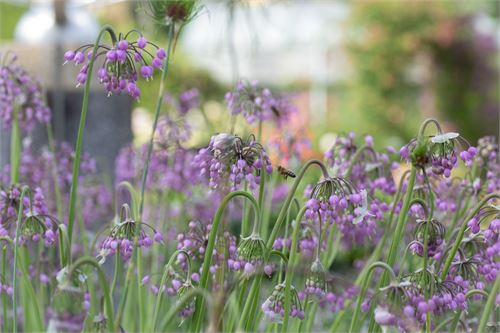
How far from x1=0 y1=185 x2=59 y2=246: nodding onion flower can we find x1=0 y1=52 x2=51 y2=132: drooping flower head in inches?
23.4

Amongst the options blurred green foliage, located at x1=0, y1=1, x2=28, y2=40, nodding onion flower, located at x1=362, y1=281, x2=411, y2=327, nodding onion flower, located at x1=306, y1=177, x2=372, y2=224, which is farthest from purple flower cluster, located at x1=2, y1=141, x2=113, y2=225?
blurred green foliage, located at x1=0, y1=1, x2=28, y2=40

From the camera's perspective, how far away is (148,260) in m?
3.97

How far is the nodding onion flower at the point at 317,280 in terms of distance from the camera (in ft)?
6.83

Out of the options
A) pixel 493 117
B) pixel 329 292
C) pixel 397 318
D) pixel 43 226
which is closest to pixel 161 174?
pixel 329 292

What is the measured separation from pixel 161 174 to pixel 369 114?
468 inches

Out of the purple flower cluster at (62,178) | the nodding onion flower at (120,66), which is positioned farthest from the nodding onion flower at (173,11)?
the purple flower cluster at (62,178)

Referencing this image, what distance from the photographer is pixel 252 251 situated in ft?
6.47

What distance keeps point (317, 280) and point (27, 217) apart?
2.77 ft

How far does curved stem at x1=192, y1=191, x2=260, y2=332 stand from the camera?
1809mm

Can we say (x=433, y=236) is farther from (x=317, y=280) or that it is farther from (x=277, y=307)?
(x=277, y=307)

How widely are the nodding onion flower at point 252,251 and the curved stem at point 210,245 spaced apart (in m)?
0.07

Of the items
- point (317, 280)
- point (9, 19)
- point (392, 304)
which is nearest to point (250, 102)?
point (317, 280)

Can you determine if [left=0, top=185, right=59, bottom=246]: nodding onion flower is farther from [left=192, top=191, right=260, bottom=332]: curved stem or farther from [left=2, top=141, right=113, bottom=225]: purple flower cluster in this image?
[left=2, top=141, right=113, bottom=225]: purple flower cluster

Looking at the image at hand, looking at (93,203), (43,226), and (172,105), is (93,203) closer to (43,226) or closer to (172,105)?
(172,105)
